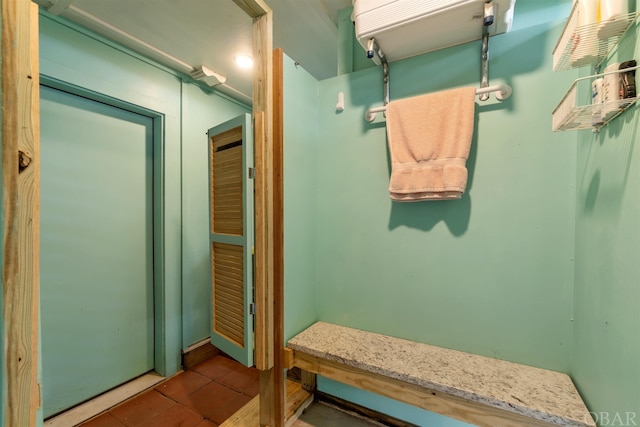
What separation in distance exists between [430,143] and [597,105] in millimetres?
595

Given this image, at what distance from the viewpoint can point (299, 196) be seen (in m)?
1.47

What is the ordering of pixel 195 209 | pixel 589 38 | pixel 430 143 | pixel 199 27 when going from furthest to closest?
pixel 195 209 → pixel 199 27 → pixel 430 143 → pixel 589 38

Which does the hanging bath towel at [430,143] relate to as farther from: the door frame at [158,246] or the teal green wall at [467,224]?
the door frame at [158,246]

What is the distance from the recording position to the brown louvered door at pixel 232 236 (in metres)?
1.22

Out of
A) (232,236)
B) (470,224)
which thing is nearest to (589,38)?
(470,224)

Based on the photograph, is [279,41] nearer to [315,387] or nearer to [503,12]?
[503,12]

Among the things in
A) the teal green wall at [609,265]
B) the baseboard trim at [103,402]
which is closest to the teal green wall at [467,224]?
the teal green wall at [609,265]

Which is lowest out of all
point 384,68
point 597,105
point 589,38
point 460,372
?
point 460,372

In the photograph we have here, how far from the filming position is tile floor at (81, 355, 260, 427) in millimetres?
1554

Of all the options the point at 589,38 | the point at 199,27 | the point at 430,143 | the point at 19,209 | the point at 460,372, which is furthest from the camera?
the point at 199,27

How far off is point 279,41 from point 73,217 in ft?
5.67

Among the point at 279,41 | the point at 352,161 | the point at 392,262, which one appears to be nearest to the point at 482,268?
the point at 392,262

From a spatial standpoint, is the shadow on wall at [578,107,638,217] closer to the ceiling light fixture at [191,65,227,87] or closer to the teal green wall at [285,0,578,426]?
the teal green wall at [285,0,578,426]

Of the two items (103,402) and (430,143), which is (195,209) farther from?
(430,143)
